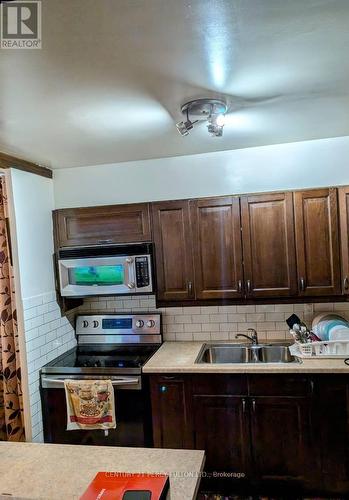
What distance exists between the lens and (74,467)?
128 centimetres

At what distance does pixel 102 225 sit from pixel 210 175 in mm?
929

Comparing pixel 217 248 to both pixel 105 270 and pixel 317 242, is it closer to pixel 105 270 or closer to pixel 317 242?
pixel 317 242

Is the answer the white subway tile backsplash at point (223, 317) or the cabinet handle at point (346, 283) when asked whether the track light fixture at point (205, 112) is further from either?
the white subway tile backsplash at point (223, 317)

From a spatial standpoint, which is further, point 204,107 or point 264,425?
point 264,425

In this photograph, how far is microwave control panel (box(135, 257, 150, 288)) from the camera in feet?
8.58

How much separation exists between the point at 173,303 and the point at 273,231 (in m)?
0.92

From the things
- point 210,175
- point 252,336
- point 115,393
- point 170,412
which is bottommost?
point 170,412

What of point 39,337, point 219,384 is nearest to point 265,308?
point 219,384

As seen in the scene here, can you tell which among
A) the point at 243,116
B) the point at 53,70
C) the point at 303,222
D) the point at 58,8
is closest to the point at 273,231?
the point at 303,222

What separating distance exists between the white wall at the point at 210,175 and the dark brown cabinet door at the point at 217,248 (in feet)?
0.59

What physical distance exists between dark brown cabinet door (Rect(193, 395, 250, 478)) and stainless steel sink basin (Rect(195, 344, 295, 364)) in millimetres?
388

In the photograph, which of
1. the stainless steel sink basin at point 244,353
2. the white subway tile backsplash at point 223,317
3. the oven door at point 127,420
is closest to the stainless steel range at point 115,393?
the oven door at point 127,420

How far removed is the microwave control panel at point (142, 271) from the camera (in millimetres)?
2615

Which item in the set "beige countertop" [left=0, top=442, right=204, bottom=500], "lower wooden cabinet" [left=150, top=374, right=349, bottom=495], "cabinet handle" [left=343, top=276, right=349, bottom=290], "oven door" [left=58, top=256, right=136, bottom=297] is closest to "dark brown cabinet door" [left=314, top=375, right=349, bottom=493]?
"lower wooden cabinet" [left=150, top=374, right=349, bottom=495]
